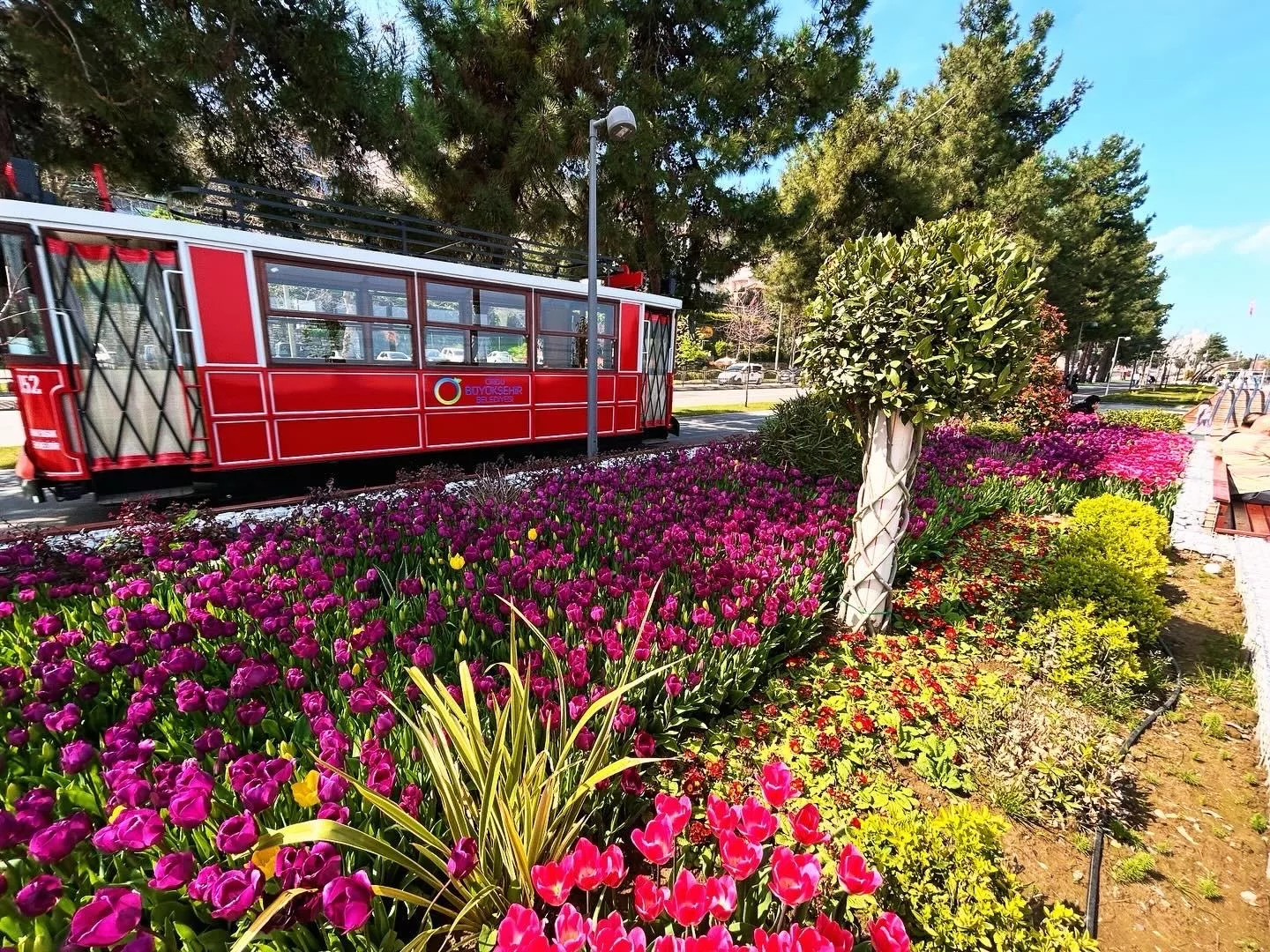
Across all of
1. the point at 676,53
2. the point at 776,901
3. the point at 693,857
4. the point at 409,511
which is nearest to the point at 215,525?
the point at 409,511

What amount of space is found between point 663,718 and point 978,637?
8.29 feet

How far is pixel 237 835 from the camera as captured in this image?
1131 mm

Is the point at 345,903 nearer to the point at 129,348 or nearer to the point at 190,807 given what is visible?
the point at 190,807

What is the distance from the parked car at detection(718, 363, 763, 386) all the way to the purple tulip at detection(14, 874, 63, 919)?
120ft

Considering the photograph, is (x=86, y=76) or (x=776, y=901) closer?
(x=776, y=901)

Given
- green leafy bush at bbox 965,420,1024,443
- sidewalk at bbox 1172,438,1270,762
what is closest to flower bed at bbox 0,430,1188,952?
sidewalk at bbox 1172,438,1270,762

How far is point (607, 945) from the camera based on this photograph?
1077 mm

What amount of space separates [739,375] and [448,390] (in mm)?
37568

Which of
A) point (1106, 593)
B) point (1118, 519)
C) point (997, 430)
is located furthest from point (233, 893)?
point (997, 430)

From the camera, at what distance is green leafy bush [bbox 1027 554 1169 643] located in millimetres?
3381

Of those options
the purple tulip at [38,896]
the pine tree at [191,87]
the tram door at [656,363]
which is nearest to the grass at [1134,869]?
the purple tulip at [38,896]

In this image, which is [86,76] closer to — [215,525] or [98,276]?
[98,276]

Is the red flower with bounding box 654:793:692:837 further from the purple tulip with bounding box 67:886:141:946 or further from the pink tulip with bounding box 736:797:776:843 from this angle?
the purple tulip with bounding box 67:886:141:946

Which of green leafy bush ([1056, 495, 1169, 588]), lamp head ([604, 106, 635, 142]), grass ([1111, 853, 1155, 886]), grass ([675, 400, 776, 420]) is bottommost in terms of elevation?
grass ([1111, 853, 1155, 886])
